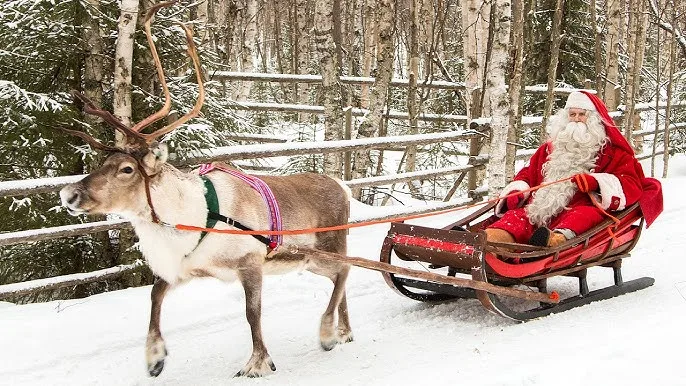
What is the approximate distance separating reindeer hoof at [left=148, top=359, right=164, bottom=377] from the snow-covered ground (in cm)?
13

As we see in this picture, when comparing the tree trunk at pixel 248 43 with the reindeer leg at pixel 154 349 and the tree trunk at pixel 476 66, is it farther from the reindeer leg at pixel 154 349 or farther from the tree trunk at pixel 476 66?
the reindeer leg at pixel 154 349

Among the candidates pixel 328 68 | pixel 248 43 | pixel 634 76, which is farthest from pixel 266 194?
pixel 248 43

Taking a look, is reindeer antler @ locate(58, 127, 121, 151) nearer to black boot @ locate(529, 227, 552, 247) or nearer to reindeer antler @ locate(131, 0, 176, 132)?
reindeer antler @ locate(131, 0, 176, 132)

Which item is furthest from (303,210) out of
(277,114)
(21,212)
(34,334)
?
(277,114)

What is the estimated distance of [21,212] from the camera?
5789mm

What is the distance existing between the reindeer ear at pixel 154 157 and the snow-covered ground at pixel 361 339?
135cm

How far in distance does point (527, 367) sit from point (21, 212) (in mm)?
4489

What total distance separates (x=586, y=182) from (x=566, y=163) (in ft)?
1.42

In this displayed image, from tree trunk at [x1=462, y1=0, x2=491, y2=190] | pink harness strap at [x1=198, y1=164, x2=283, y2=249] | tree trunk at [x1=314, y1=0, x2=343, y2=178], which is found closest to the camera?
pink harness strap at [x1=198, y1=164, x2=283, y2=249]

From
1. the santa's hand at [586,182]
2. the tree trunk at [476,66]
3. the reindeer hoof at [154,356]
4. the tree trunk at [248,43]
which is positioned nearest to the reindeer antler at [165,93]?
the reindeer hoof at [154,356]

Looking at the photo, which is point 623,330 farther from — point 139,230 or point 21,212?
point 21,212

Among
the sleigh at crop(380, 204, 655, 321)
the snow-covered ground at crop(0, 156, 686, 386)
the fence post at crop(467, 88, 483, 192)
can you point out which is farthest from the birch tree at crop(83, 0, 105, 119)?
the fence post at crop(467, 88, 483, 192)

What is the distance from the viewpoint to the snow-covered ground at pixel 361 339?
3.70 meters

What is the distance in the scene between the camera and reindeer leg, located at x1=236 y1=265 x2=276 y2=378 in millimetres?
3955
